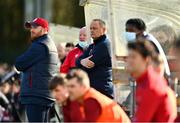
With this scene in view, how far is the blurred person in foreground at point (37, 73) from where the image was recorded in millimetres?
11594

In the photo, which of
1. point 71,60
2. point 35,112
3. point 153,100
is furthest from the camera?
point 71,60

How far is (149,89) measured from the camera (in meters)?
8.23

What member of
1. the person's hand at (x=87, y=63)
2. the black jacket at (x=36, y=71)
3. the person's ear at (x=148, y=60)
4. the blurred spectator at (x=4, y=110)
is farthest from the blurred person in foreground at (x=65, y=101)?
the blurred spectator at (x=4, y=110)

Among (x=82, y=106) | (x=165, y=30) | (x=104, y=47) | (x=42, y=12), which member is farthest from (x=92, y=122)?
(x=42, y=12)

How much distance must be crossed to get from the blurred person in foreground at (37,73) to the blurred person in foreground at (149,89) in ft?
10.9

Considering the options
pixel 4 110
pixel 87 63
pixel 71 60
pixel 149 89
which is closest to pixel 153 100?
pixel 149 89

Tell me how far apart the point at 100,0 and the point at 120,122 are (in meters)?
4.22

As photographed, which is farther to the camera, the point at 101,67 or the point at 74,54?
the point at 74,54

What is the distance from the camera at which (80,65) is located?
1166cm

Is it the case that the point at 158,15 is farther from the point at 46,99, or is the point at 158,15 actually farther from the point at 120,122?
the point at 120,122

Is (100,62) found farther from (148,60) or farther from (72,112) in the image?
(148,60)

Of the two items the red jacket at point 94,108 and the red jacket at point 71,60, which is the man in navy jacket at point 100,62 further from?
the red jacket at point 94,108

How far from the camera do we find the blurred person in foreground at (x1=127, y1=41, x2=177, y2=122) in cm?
823

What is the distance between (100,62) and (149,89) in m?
3.29
